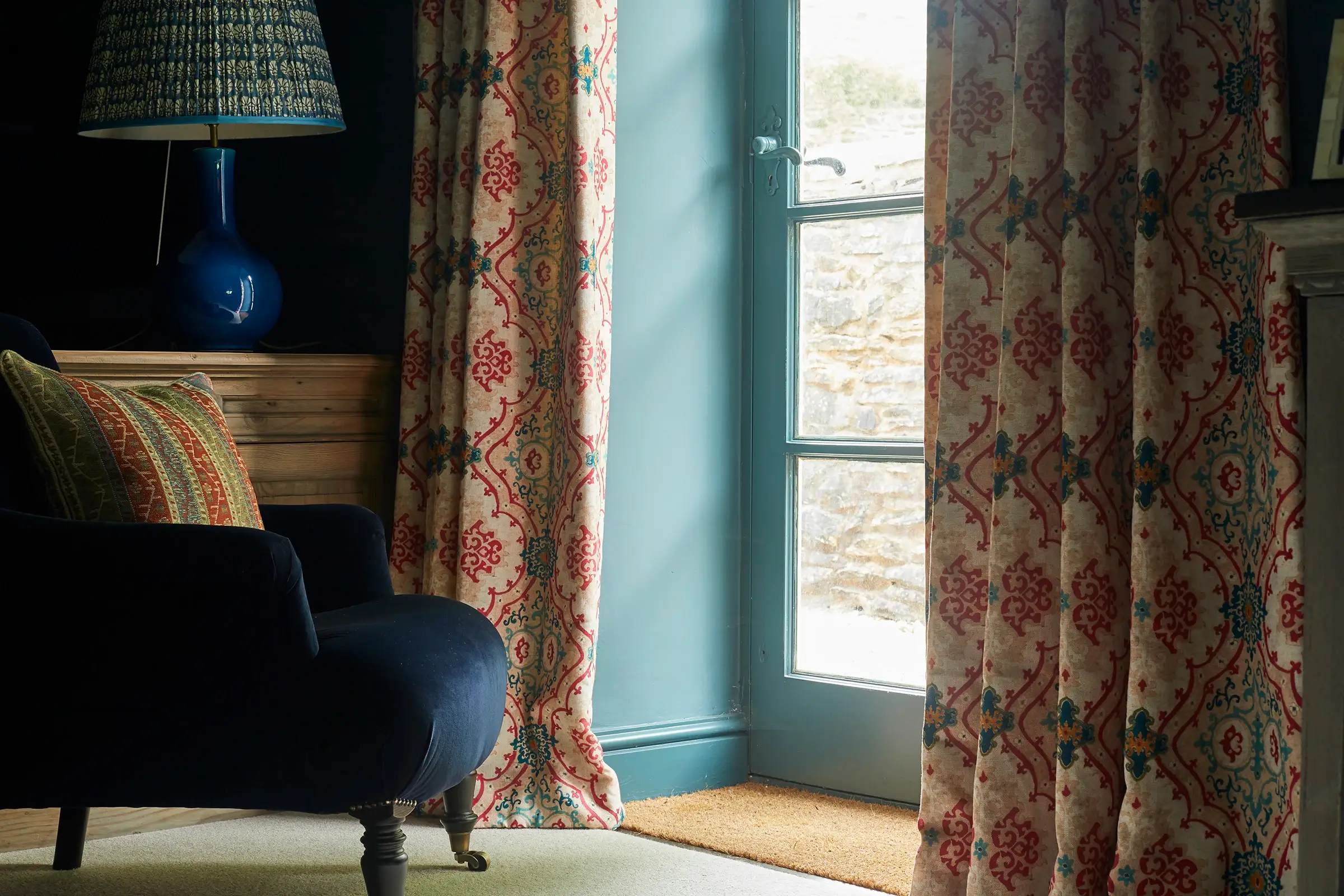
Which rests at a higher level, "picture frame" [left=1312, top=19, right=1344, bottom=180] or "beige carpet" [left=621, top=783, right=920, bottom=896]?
"picture frame" [left=1312, top=19, right=1344, bottom=180]

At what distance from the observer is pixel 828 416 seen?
2.80 m

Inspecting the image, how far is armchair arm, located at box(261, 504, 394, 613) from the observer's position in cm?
223

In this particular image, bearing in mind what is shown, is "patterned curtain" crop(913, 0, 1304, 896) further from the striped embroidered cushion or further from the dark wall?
the dark wall

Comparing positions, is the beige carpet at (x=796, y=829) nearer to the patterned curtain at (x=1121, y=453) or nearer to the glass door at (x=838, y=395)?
the glass door at (x=838, y=395)

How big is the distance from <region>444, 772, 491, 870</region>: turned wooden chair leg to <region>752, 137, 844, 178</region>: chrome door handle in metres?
1.35

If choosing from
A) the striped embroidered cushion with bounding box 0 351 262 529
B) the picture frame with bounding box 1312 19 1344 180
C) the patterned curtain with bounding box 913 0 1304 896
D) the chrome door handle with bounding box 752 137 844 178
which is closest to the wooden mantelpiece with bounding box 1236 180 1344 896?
the picture frame with bounding box 1312 19 1344 180

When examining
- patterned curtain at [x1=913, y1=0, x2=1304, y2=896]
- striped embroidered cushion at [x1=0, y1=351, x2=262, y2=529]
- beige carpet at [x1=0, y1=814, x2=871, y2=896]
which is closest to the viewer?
patterned curtain at [x1=913, y1=0, x2=1304, y2=896]

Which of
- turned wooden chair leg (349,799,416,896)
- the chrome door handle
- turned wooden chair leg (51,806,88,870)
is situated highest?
the chrome door handle

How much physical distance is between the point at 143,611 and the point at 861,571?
1.46m

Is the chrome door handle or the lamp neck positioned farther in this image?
the chrome door handle

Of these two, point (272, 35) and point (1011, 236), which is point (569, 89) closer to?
point (272, 35)

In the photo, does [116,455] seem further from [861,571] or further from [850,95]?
[850,95]

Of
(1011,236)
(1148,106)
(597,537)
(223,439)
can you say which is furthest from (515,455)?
(1148,106)

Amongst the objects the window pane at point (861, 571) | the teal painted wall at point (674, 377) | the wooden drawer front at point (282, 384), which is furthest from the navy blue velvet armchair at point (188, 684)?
the window pane at point (861, 571)
